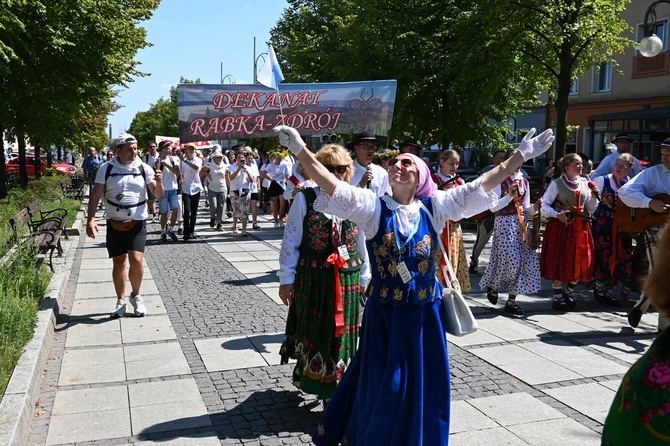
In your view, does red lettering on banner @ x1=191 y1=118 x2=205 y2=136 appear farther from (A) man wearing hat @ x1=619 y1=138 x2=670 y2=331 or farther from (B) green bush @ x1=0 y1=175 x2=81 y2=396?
(A) man wearing hat @ x1=619 y1=138 x2=670 y2=331

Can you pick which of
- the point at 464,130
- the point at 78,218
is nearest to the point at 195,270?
the point at 78,218

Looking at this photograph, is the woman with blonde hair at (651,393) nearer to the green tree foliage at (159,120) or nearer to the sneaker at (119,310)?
the sneaker at (119,310)

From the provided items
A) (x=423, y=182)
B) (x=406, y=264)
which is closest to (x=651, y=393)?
(x=406, y=264)

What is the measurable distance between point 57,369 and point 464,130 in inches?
613

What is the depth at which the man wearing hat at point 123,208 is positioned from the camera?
7.22 meters

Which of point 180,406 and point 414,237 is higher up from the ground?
point 414,237

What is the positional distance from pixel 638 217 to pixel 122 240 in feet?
19.0

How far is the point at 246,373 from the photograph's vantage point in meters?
5.54

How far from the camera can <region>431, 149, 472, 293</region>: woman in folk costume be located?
6980mm

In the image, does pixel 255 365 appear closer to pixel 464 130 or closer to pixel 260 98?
pixel 260 98

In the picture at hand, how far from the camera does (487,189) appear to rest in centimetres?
373

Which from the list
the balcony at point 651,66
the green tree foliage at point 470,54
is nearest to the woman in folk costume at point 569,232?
the green tree foliage at point 470,54

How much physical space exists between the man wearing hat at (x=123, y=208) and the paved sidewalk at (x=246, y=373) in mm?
503

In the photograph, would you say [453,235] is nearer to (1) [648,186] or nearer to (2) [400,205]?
(1) [648,186]
